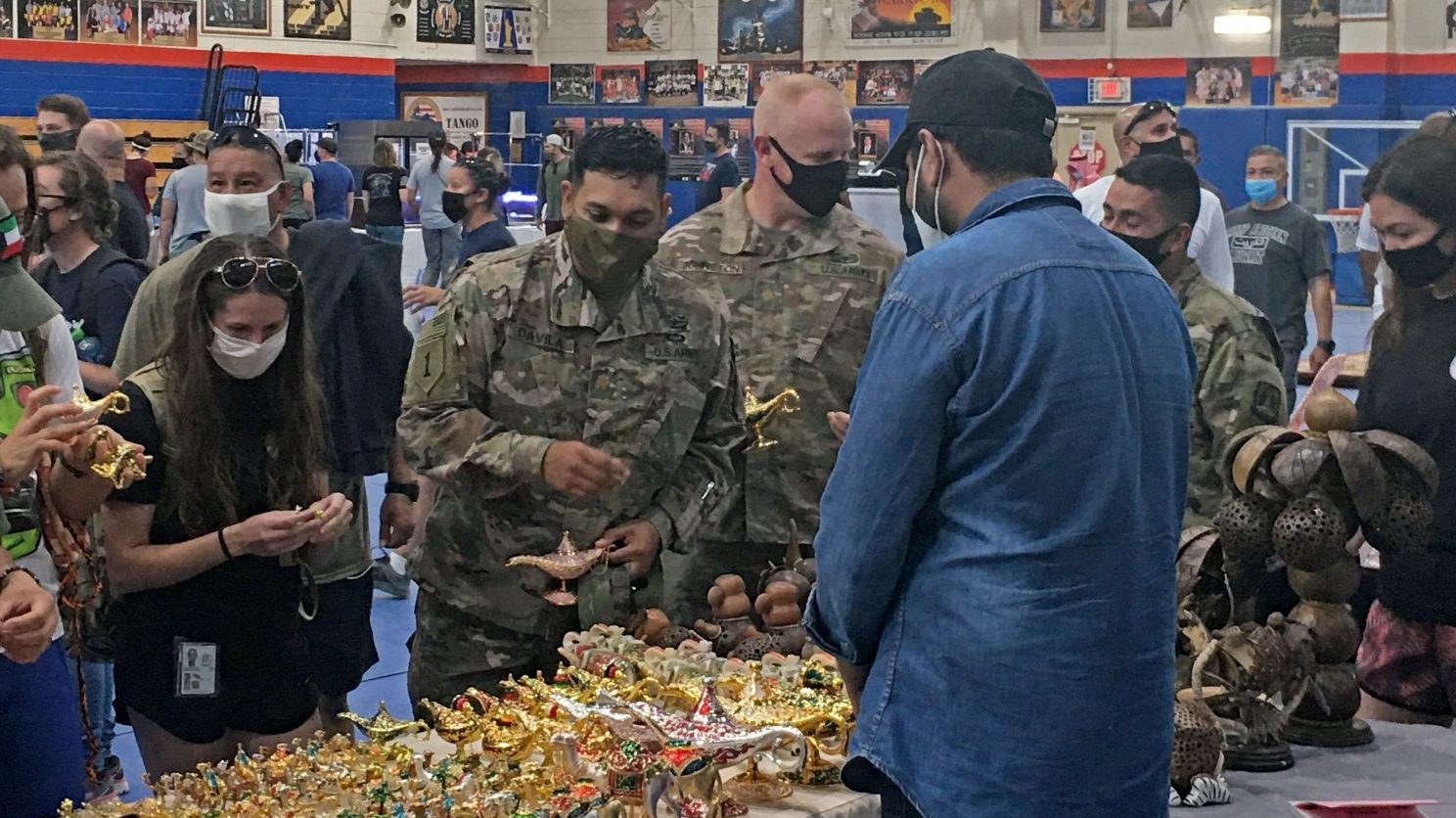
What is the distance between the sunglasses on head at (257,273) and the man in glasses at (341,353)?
2.91ft

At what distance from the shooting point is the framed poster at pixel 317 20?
72.8 ft

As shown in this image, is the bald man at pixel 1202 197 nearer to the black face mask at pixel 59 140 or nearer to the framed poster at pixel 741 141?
the black face mask at pixel 59 140

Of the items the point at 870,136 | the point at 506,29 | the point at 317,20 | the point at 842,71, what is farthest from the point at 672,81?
the point at 317,20

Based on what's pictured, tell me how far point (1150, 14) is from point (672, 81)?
7.21 m

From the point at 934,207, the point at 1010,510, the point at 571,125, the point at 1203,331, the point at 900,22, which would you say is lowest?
the point at 1010,510

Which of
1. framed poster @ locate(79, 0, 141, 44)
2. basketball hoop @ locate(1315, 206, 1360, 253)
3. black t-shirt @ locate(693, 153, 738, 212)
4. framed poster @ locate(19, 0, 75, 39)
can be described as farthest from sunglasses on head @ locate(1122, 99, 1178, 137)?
framed poster @ locate(79, 0, 141, 44)

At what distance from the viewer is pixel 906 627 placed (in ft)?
6.35

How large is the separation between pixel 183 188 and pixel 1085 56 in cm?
1514

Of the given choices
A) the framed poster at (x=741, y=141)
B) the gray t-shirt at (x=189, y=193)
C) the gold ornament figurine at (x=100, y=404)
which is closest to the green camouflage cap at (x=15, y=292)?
the gold ornament figurine at (x=100, y=404)

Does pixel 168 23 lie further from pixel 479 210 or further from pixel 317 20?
pixel 479 210

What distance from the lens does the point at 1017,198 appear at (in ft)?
6.42

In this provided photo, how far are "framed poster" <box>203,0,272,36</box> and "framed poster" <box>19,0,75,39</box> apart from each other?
6.13 ft

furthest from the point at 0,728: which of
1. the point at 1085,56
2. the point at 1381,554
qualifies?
the point at 1085,56

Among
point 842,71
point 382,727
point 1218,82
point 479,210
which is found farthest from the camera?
point 842,71
